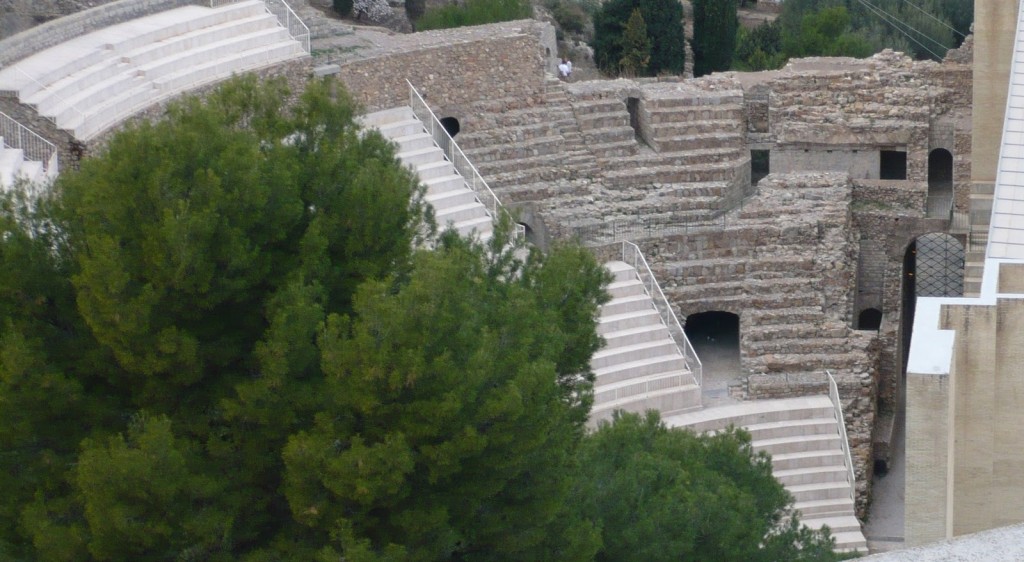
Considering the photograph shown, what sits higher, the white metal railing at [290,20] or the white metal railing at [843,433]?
the white metal railing at [290,20]

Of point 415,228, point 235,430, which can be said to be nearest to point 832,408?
point 415,228

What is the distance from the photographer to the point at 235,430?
51.0 feet

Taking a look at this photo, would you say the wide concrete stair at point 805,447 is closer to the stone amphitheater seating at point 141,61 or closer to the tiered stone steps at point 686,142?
the tiered stone steps at point 686,142

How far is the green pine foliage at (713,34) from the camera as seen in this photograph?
128 feet

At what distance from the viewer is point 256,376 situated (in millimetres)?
15875

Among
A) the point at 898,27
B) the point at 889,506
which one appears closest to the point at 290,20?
the point at 889,506

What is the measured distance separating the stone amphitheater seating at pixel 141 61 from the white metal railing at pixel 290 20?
0.18m

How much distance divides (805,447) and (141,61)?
31.2ft

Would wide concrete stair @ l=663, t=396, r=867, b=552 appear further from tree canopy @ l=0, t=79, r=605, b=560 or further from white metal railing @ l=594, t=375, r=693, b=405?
tree canopy @ l=0, t=79, r=605, b=560

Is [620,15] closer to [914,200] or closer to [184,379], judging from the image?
[914,200]

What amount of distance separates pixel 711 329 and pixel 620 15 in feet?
42.7

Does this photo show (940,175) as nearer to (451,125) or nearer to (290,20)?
(451,125)

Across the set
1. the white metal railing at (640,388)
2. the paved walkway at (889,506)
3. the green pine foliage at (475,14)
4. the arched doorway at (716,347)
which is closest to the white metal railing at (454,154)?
the white metal railing at (640,388)

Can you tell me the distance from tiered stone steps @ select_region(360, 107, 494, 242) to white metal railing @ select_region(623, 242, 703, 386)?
1991 mm
